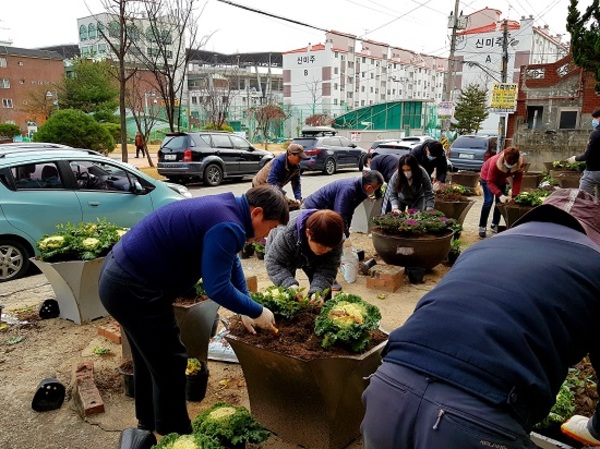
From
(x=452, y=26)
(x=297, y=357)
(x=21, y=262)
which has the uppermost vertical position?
(x=452, y=26)

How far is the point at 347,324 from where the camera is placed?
2.59 m

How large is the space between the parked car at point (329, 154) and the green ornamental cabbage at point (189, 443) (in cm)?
1564

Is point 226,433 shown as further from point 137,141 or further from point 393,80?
point 393,80

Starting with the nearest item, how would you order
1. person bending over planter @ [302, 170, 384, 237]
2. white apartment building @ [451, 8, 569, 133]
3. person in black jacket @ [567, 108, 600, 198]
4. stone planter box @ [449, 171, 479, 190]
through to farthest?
person bending over planter @ [302, 170, 384, 237] < person in black jacket @ [567, 108, 600, 198] < stone planter box @ [449, 171, 479, 190] < white apartment building @ [451, 8, 569, 133]

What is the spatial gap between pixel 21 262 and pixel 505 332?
631cm

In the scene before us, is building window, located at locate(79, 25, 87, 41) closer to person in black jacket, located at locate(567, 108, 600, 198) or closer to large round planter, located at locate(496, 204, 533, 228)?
large round planter, located at locate(496, 204, 533, 228)

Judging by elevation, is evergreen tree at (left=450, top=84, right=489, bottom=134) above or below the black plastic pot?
above

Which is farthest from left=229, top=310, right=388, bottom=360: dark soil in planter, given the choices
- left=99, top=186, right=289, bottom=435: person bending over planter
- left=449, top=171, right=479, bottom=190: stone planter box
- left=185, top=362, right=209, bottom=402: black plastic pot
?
left=449, top=171, right=479, bottom=190: stone planter box

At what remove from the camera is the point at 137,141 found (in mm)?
22938

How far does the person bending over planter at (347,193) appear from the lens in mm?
4836

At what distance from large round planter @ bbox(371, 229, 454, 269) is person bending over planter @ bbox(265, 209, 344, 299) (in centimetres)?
196

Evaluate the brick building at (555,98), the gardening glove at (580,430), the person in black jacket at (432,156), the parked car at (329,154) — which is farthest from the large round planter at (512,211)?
the brick building at (555,98)

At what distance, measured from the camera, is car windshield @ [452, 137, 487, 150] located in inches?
677

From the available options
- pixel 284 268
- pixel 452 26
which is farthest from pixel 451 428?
pixel 452 26
